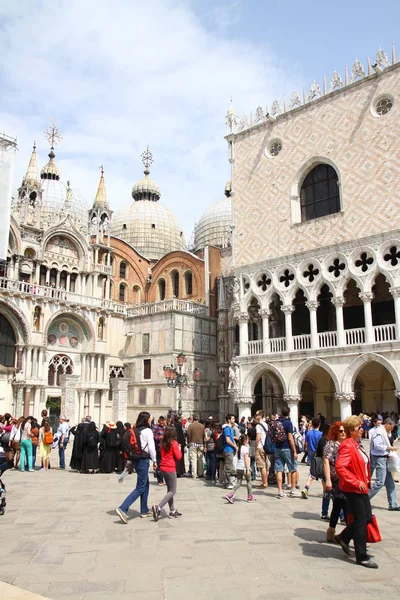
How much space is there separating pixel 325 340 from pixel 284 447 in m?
14.0

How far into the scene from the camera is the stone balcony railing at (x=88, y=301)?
87.6ft

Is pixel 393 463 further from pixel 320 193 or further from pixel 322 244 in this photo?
pixel 320 193

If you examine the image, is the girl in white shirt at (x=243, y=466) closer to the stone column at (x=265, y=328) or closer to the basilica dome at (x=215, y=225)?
the stone column at (x=265, y=328)

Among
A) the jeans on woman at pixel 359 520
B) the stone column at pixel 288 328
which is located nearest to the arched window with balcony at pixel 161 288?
the stone column at pixel 288 328

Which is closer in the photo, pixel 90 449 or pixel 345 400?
pixel 90 449

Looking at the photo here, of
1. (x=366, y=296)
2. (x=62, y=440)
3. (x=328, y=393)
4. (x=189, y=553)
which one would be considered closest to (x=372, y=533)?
(x=189, y=553)

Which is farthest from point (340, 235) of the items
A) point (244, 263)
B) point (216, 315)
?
point (216, 315)

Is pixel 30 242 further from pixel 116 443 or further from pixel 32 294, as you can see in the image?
pixel 116 443

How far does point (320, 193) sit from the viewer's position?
963 inches

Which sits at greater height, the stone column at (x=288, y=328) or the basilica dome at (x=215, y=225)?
the basilica dome at (x=215, y=225)

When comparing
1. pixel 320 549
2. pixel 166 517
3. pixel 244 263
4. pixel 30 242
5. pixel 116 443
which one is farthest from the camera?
pixel 30 242

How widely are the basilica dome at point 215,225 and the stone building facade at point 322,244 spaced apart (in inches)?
579

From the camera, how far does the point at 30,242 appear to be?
95.9 ft

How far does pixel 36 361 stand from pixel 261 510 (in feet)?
67.4
